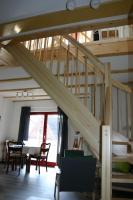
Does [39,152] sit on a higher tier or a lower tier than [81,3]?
lower

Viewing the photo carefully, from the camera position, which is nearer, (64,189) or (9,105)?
(64,189)

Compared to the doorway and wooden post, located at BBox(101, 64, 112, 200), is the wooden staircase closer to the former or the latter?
wooden post, located at BBox(101, 64, 112, 200)

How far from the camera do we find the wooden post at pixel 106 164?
1643 millimetres

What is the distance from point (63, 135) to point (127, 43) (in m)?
4.33

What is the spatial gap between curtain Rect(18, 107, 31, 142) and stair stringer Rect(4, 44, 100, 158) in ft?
17.4

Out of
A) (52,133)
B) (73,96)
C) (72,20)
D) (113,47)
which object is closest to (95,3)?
(72,20)

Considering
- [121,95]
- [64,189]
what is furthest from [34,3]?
[121,95]

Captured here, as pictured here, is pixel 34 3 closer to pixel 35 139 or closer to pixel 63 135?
pixel 63 135

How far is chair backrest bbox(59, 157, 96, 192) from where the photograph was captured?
2867mm

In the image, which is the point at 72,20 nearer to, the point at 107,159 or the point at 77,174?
the point at 107,159

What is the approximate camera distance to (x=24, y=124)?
8117 mm

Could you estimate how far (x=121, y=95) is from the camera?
5531 mm

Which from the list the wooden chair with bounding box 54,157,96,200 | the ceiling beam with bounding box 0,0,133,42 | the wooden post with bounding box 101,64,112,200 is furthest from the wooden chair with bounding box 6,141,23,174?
the wooden post with bounding box 101,64,112,200

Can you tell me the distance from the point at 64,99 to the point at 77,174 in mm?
1141
